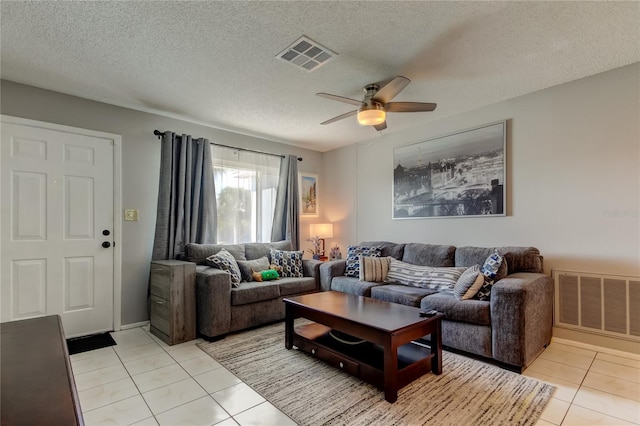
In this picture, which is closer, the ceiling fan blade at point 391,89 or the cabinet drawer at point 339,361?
the cabinet drawer at point 339,361

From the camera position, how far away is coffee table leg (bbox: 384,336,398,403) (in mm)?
1979

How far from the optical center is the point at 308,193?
17.8 feet

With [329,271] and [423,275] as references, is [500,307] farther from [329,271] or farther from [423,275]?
[329,271]

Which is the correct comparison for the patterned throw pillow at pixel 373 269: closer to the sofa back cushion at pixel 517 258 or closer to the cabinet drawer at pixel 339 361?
the sofa back cushion at pixel 517 258

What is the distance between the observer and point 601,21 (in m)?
2.09

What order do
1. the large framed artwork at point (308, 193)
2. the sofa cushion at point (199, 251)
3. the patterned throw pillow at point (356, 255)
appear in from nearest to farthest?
1. the sofa cushion at point (199, 251)
2. the patterned throw pillow at point (356, 255)
3. the large framed artwork at point (308, 193)

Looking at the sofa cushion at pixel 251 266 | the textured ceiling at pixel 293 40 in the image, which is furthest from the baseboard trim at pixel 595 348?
the sofa cushion at pixel 251 266

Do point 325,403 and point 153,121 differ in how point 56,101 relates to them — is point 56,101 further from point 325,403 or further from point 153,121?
point 325,403

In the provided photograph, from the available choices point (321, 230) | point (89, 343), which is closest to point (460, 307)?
point (321, 230)

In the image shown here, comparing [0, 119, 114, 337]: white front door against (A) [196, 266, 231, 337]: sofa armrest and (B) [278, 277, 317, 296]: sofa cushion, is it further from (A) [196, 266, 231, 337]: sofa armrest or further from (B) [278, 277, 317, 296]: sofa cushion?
(B) [278, 277, 317, 296]: sofa cushion

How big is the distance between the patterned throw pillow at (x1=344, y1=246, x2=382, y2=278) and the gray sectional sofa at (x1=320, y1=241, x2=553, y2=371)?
0.36 metres

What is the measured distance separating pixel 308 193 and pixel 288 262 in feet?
5.43

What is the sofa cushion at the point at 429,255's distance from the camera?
3.54 meters

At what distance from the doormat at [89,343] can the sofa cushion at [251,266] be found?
4.52 feet
